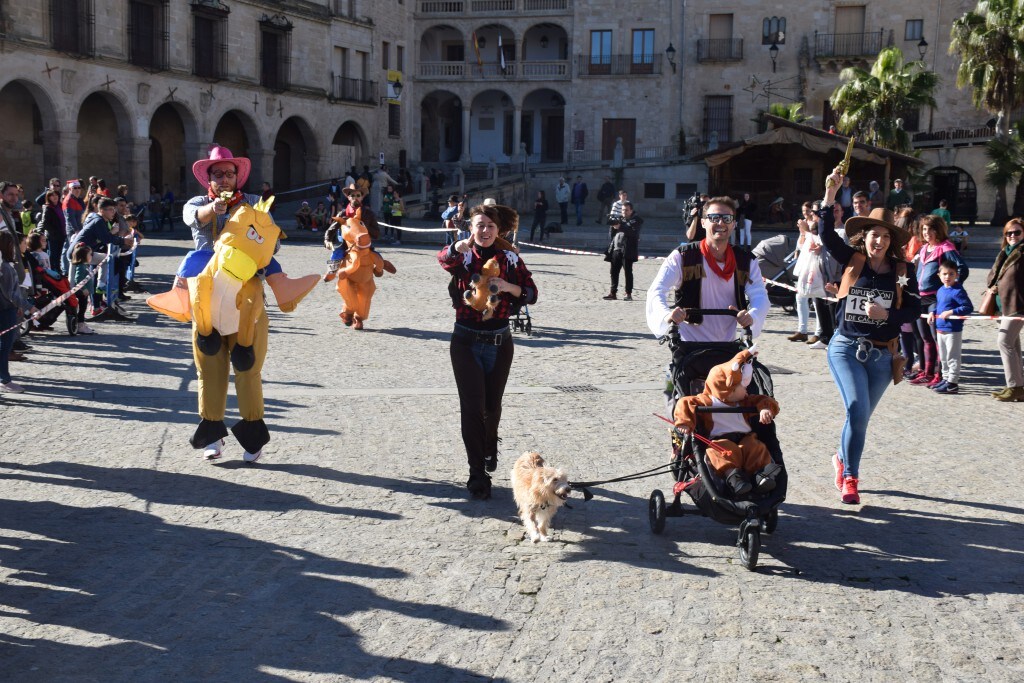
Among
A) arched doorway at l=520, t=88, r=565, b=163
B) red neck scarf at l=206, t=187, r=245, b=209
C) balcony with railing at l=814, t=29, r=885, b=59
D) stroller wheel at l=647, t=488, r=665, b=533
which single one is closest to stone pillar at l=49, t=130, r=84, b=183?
arched doorway at l=520, t=88, r=565, b=163

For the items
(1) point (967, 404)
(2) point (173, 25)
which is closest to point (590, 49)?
(2) point (173, 25)

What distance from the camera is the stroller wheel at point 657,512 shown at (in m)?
6.17

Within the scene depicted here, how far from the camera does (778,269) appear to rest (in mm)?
17109

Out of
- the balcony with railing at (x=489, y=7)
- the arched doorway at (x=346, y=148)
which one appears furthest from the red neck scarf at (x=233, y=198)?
the balcony with railing at (x=489, y=7)

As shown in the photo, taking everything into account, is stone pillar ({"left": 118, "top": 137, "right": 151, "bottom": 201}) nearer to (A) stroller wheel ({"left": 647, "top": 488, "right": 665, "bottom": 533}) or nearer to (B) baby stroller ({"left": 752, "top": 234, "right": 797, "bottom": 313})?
(B) baby stroller ({"left": 752, "top": 234, "right": 797, "bottom": 313})

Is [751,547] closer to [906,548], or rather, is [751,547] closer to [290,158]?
[906,548]

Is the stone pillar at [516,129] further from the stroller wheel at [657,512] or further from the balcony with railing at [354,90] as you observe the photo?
the stroller wheel at [657,512]

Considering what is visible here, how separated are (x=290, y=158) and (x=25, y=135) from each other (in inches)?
559

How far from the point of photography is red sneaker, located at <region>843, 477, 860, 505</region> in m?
6.81

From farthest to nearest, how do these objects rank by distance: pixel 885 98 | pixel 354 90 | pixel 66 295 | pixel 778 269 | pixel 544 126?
pixel 544 126 < pixel 354 90 < pixel 885 98 < pixel 778 269 < pixel 66 295

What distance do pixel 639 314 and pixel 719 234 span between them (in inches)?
381

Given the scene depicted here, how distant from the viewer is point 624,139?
49.7 m

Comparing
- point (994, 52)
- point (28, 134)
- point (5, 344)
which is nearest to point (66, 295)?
point (5, 344)

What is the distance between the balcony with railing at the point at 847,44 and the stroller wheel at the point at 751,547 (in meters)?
44.6
